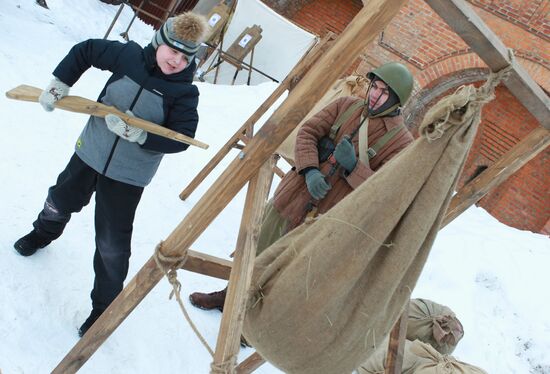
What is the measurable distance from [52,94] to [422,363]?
7.65ft

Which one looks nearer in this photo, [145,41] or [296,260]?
[296,260]

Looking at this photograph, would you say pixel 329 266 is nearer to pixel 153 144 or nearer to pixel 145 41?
pixel 153 144

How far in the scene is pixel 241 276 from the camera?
5.53 ft

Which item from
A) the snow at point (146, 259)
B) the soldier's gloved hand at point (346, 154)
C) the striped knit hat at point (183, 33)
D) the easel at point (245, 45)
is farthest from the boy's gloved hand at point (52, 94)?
the easel at point (245, 45)

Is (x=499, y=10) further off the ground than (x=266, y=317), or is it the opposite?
(x=499, y=10)

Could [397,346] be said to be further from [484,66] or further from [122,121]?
[484,66]

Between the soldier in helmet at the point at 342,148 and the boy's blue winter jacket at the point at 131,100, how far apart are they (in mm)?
625

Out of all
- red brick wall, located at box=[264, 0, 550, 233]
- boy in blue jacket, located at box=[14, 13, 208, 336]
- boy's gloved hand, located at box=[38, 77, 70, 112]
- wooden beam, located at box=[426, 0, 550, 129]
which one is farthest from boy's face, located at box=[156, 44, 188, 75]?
red brick wall, located at box=[264, 0, 550, 233]

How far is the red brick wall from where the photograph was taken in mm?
6996

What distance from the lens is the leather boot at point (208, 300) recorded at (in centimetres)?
326

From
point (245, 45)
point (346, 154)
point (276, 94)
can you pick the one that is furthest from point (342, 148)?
point (245, 45)

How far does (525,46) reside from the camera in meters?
7.02

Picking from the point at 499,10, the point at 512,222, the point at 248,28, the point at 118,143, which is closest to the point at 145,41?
the point at 248,28

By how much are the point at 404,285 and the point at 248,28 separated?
8.58 metres
